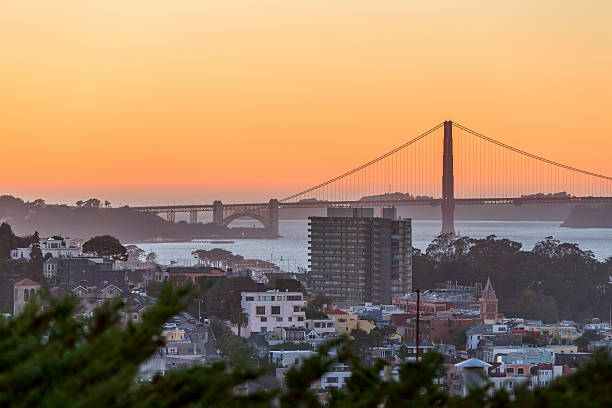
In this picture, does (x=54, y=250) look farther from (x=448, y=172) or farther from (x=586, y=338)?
(x=448, y=172)

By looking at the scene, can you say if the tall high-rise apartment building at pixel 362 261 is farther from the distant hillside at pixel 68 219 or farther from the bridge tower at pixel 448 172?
the distant hillside at pixel 68 219

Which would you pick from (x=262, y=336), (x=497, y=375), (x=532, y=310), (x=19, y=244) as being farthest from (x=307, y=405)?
(x=19, y=244)

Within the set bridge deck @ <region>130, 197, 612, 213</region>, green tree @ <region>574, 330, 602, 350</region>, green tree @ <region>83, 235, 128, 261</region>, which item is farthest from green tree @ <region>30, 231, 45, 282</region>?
bridge deck @ <region>130, 197, 612, 213</region>

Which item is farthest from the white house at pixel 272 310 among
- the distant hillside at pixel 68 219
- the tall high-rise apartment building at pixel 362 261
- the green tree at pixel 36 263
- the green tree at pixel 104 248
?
the distant hillside at pixel 68 219

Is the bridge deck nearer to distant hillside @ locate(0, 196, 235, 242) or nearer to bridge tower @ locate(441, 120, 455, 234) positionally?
bridge tower @ locate(441, 120, 455, 234)

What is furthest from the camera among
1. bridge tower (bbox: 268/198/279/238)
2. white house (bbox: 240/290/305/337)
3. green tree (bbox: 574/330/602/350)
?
bridge tower (bbox: 268/198/279/238)

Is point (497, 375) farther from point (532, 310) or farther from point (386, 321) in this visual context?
point (532, 310)
